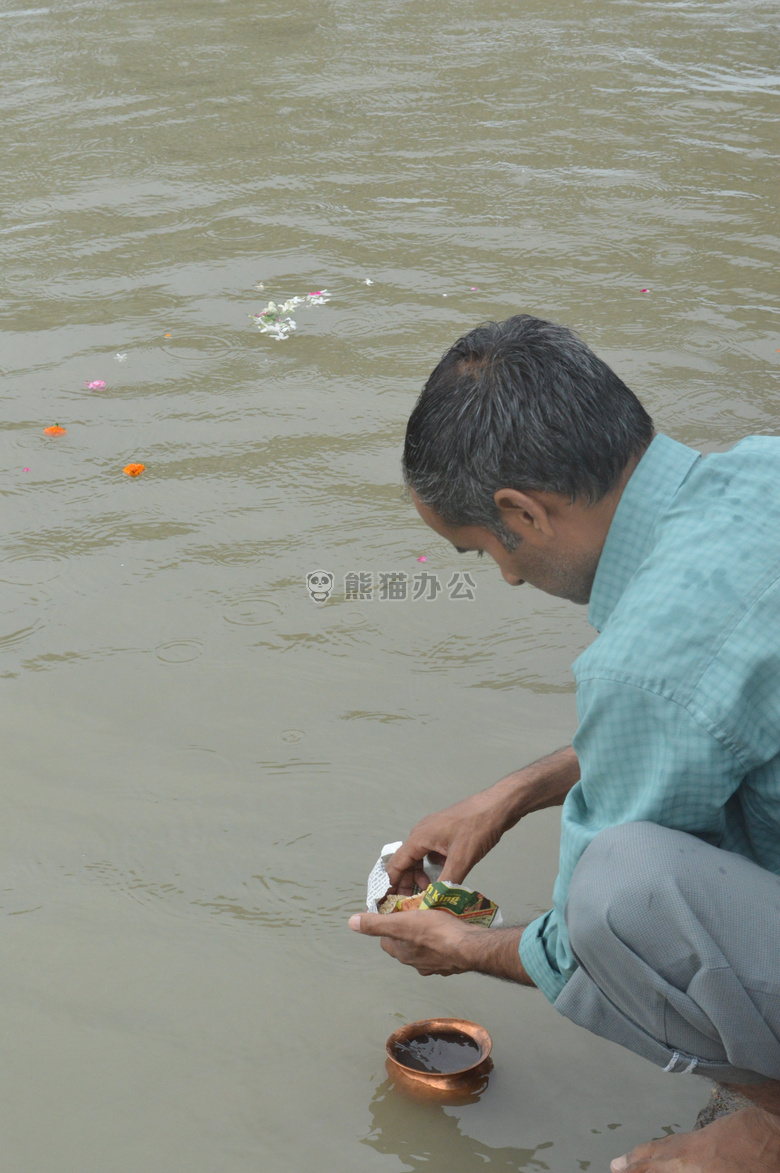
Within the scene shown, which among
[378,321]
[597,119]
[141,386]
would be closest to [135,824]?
[141,386]

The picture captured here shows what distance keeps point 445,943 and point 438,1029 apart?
0.78 feet

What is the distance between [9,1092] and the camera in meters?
2.09

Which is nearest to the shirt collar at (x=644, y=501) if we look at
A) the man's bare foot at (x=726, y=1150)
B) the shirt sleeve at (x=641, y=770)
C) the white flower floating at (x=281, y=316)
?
the shirt sleeve at (x=641, y=770)

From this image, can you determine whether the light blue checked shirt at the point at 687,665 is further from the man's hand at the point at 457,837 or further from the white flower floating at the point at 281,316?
the white flower floating at the point at 281,316

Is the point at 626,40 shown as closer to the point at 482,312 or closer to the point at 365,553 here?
the point at 482,312

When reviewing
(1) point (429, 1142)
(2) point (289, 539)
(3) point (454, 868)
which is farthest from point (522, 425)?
(2) point (289, 539)

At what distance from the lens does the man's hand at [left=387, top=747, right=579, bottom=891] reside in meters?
2.24

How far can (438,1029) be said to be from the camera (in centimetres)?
216

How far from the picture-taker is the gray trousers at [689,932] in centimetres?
166

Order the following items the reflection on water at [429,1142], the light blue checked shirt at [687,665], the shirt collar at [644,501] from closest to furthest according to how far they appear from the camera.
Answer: the light blue checked shirt at [687,665] → the shirt collar at [644,501] → the reflection on water at [429,1142]

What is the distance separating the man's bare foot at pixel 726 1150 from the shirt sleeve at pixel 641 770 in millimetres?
331

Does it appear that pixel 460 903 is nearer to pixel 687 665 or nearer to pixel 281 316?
pixel 687 665

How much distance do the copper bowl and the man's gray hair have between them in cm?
91

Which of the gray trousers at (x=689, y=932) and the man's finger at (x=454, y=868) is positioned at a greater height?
the gray trousers at (x=689, y=932)
